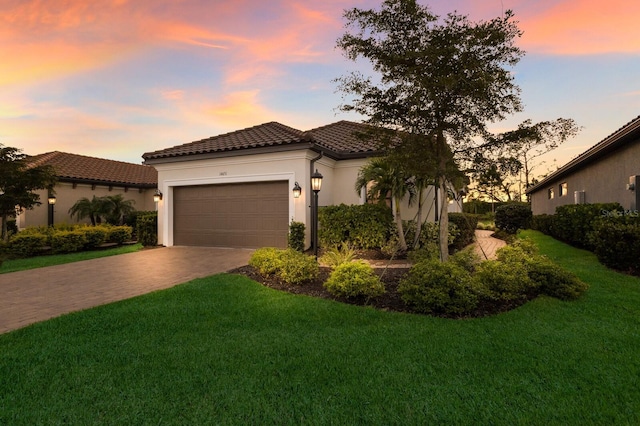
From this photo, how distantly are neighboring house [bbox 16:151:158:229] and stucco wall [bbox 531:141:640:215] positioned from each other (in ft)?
69.7

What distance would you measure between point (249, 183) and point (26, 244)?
8.17 m

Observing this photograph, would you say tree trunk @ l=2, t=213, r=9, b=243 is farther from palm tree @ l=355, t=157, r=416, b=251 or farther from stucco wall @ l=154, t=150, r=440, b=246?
palm tree @ l=355, t=157, r=416, b=251

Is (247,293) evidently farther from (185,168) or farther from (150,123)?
(150,123)

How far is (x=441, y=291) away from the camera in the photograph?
14.5 ft

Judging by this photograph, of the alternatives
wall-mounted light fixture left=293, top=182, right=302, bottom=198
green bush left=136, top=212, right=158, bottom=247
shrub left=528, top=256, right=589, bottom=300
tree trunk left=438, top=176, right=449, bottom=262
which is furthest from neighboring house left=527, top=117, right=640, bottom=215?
green bush left=136, top=212, right=158, bottom=247

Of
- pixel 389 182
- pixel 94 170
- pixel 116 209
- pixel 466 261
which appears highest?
pixel 94 170

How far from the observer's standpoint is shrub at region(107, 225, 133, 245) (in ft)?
43.2

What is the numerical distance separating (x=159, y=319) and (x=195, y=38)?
820cm

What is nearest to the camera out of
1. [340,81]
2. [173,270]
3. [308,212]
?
[340,81]

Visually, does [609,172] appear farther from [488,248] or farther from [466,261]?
[466,261]

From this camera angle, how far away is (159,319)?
13.8 ft

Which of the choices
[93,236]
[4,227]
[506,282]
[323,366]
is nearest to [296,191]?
[506,282]

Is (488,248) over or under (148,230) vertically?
under

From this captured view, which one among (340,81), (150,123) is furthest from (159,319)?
(150,123)
